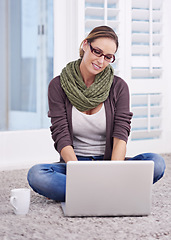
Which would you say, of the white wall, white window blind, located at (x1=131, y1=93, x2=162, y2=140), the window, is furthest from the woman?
the window

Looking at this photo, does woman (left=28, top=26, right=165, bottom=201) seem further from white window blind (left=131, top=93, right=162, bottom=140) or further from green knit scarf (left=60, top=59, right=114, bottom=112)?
white window blind (left=131, top=93, right=162, bottom=140)

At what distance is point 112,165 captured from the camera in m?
1.61

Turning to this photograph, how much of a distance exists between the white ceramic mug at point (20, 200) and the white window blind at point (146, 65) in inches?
70.9

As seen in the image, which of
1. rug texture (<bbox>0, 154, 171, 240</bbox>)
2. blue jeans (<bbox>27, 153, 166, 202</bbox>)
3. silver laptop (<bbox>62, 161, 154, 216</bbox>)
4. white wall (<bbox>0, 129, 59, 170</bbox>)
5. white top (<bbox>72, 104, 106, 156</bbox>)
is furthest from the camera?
white wall (<bbox>0, 129, 59, 170</bbox>)

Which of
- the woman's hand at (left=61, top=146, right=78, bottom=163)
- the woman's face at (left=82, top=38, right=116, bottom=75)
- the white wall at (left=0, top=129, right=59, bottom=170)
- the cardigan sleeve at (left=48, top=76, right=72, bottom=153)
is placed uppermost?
the woman's face at (left=82, top=38, right=116, bottom=75)

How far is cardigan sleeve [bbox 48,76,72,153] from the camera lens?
1.92 m

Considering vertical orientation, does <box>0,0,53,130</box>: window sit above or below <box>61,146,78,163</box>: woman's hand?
above

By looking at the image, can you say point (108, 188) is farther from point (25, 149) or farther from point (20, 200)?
point (25, 149)

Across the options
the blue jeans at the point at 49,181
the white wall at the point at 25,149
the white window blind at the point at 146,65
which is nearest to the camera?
the blue jeans at the point at 49,181

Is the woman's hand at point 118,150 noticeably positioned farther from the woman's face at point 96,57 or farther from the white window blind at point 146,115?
the white window blind at point 146,115

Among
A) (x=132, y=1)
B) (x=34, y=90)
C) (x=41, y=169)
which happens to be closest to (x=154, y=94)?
(x=132, y=1)

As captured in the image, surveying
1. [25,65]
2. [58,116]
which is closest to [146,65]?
[25,65]

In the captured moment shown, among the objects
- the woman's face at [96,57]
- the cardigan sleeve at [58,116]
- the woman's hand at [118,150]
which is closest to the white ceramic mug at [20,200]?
the cardigan sleeve at [58,116]

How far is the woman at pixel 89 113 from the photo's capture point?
1884 millimetres
